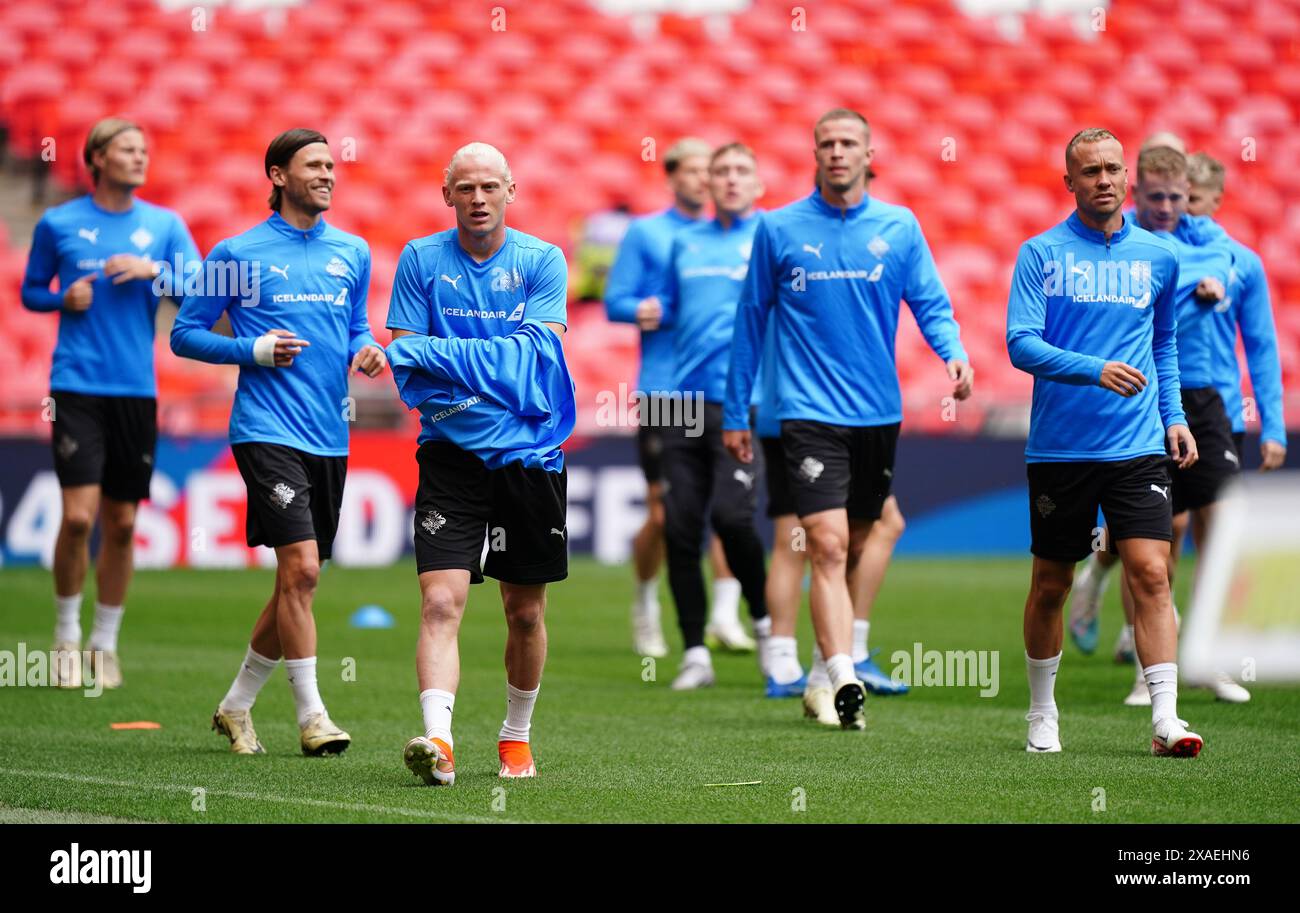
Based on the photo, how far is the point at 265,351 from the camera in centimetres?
720

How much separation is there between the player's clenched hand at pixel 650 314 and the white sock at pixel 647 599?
1.89m

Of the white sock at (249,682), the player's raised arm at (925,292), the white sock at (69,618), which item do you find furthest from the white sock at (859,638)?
the white sock at (69,618)

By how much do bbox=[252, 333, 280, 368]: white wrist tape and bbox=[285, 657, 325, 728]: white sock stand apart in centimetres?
113

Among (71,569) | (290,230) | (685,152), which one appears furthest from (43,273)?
(685,152)

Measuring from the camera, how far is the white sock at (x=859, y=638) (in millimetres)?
9203

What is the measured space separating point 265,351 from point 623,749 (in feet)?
6.74

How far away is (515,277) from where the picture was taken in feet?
21.5

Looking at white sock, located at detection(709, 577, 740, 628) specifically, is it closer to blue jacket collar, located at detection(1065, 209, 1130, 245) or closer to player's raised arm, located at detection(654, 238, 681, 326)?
player's raised arm, located at detection(654, 238, 681, 326)

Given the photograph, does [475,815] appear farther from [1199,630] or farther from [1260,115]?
[1260,115]

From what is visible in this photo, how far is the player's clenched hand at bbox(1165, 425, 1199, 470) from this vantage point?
722cm

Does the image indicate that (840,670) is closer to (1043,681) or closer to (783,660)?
(1043,681)

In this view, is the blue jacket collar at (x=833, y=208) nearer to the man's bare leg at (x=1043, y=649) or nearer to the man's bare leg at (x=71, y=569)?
the man's bare leg at (x=1043, y=649)
